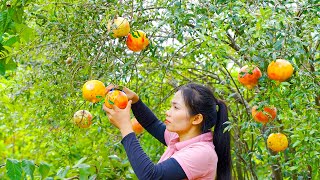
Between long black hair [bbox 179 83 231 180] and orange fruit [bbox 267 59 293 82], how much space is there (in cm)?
41

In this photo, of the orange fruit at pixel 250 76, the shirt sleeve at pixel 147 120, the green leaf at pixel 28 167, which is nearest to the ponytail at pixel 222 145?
the orange fruit at pixel 250 76

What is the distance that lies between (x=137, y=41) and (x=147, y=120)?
572mm

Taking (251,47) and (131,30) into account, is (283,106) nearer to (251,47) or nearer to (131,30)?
(251,47)

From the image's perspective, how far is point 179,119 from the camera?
2.67 m

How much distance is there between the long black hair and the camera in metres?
2.72

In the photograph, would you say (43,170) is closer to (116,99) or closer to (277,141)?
(116,99)

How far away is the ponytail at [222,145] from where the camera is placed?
2777mm

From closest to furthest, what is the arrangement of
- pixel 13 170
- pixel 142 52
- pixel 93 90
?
pixel 13 170, pixel 93 90, pixel 142 52

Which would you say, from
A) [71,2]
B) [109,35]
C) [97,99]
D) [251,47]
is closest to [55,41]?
[71,2]

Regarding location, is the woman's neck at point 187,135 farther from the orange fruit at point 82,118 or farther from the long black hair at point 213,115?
the orange fruit at point 82,118

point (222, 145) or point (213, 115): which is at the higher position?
point (213, 115)

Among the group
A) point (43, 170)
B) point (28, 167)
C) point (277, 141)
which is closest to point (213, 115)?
point (277, 141)

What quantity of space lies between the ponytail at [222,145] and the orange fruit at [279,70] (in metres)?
0.43

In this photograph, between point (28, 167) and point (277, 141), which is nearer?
point (28, 167)
